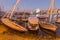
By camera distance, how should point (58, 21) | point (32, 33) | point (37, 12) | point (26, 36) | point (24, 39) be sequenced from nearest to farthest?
point (24, 39)
point (26, 36)
point (32, 33)
point (58, 21)
point (37, 12)

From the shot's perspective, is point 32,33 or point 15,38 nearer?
point 15,38

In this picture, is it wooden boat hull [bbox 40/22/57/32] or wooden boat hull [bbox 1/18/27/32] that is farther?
wooden boat hull [bbox 40/22/57/32]

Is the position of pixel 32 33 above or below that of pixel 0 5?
below

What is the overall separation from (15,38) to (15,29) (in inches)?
78.3

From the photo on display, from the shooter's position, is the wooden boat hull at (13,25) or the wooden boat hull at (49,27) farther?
the wooden boat hull at (49,27)

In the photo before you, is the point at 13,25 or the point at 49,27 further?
the point at 49,27

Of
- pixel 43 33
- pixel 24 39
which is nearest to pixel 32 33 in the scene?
pixel 43 33

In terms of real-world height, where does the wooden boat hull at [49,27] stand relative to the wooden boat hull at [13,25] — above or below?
below

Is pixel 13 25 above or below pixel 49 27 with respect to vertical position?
above

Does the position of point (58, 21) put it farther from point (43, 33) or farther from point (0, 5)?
point (0, 5)

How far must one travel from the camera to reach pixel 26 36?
723 inches

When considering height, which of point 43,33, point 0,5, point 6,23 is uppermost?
point 0,5

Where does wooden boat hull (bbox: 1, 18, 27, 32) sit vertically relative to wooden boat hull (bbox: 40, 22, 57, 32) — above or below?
above

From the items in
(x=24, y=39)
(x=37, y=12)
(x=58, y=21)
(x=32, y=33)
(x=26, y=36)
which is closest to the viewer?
(x=24, y=39)
